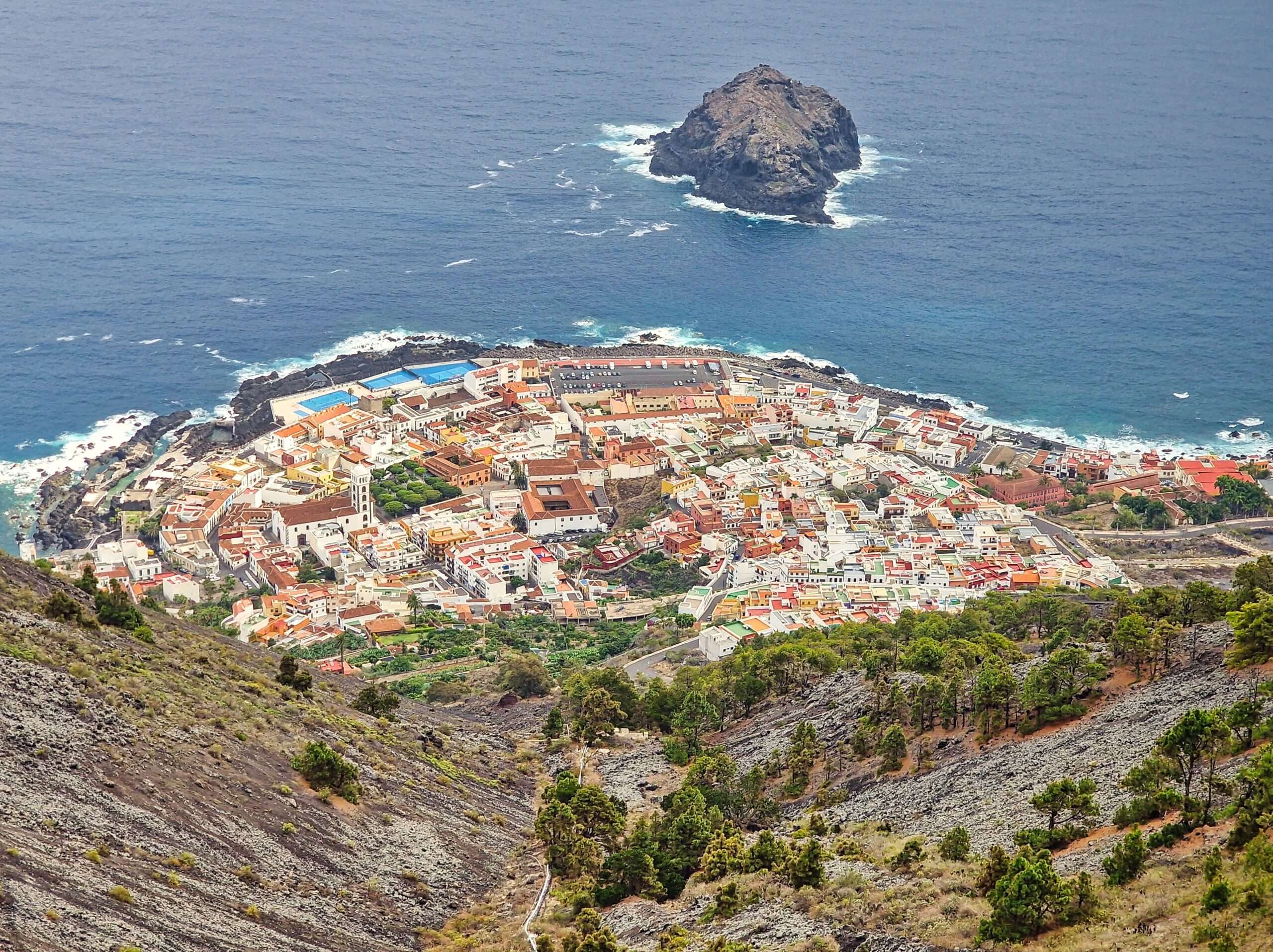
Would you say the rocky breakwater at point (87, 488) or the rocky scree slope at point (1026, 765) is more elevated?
the rocky scree slope at point (1026, 765)

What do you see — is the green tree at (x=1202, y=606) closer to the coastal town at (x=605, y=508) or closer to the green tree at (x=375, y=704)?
the coastal town at (x=605, y=508)

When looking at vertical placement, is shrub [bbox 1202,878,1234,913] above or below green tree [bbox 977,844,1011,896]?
above

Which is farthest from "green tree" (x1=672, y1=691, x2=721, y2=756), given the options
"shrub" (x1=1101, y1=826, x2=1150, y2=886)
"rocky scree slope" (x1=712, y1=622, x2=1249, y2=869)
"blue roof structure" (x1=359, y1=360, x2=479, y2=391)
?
"blue roof structure" (x1=359, y1=360, x2=479, y2=391)

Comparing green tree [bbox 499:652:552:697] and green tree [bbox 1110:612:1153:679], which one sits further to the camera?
green tree [bbox 499:652:552:697]

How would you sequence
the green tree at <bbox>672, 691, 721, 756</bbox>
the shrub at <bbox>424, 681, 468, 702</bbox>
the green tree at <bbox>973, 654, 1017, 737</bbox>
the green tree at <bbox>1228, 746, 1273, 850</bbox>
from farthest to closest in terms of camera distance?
the shrub at <bbox>424, 681, 468, 702</bbox>
the green tree at <bbox>672, 691, 721, 756</bbox>
the green tree at <bbox>973, 654, 1017, 737</bbox>
the green tree at <bbox>1228, 746, 1273, 850</bbox>

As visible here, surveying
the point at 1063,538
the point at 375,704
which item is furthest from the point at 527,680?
the point at 1063,538

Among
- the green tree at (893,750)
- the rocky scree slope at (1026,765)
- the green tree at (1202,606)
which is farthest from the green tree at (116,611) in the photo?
the green tree at (1202,606)

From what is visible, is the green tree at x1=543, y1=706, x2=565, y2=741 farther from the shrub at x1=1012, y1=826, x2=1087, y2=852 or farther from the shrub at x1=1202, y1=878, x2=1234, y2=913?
the shrub at x1=1202, y1=878, x2=1234, y2=913
